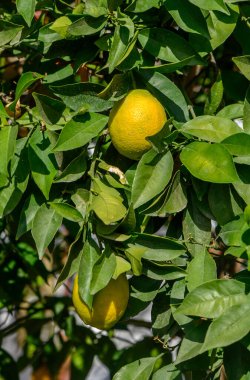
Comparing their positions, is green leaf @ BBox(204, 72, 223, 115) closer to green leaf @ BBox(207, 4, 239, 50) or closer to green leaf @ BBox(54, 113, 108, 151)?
green leaf @ BBox(207, 4, 239, 50)

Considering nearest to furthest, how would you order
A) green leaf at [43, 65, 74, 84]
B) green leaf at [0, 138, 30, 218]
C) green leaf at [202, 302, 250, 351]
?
green leaf at [202, 302, 250, 351], green leaf at [0, 138, 30, 218], green leaf at [43, 65, 74, 84]

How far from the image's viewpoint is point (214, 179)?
3.24ft

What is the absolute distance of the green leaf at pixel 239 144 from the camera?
3.29 feet

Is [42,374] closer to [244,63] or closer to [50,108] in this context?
[50,108]

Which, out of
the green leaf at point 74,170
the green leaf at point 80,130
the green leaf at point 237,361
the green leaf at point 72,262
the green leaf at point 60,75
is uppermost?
the green leaf at point 80,130

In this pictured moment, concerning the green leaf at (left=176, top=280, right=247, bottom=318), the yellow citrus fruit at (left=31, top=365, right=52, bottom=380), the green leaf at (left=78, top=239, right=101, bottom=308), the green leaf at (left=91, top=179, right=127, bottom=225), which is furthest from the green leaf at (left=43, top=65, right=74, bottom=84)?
the yellow citrus fruit at (left=31, top=365, right=52, bottom=380)

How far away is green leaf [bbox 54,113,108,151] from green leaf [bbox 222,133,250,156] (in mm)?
186

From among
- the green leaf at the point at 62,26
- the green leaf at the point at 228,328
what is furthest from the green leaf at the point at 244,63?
the green leaf at the point at 228,328

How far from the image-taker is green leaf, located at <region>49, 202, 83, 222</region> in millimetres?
1026

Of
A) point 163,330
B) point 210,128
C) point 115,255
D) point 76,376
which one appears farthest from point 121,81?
point 76,376

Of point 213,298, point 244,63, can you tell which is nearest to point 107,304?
point 213,298

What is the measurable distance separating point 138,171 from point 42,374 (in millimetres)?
1007

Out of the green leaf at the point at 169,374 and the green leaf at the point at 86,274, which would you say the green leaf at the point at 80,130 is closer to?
the green leaf at the point at 86,274

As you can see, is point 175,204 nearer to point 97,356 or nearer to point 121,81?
point 121,81
